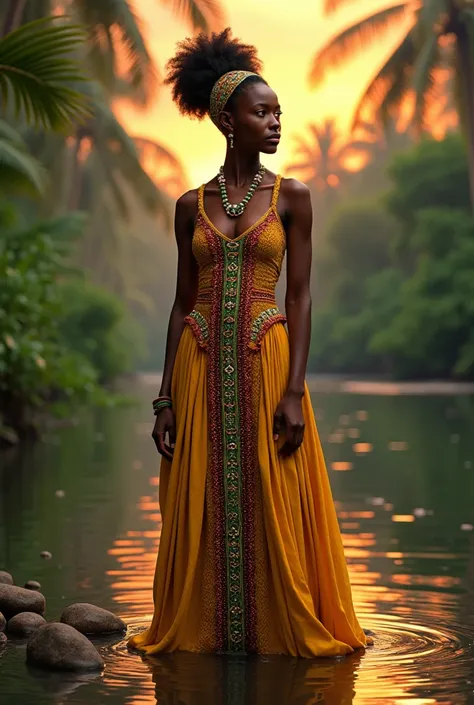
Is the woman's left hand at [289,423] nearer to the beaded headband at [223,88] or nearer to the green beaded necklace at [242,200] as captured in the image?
the green beaded necklace at [242,200]

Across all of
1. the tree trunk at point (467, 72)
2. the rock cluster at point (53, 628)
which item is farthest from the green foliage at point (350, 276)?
the rock cluster at point (53, 628)

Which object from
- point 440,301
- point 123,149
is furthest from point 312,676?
point 440,301

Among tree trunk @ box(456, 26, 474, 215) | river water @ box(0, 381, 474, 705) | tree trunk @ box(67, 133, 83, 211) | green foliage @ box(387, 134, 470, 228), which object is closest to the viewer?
river water @ box(0, 381, 474, 705)

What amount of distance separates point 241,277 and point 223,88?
29.2 inches

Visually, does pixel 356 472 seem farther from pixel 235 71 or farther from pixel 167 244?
pixel 167 244

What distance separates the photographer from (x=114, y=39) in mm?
26453

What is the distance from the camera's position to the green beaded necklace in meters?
5.73

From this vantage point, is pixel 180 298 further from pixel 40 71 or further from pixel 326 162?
pixel 326 162

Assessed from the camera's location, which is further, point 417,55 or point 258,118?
point 417,55

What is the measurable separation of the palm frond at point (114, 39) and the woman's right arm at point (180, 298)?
737 inches

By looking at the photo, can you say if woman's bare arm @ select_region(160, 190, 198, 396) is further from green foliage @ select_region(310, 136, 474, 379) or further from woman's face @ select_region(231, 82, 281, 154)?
green foliage @ select_region(310, 136, 474, 379)

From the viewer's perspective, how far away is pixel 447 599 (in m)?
6.99

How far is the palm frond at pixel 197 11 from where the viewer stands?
26.1 meters

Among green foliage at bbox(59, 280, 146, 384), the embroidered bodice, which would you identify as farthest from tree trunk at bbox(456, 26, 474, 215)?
the embroidered bodice
